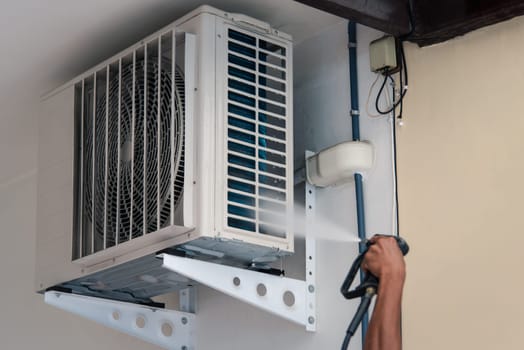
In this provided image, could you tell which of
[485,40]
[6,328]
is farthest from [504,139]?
[6,328]

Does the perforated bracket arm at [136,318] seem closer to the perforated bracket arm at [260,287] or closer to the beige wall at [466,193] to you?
the perforated bracket arm at [260,287]

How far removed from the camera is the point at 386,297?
1.98m

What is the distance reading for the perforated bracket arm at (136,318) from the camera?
119 inches

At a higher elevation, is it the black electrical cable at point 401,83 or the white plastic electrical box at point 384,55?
the white plastic electrical box at point 384,55

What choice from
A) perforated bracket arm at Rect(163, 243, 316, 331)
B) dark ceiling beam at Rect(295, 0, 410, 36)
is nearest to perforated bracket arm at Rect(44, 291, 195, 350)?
perforated bracket arm at Rect(163, 243, 316, 331)

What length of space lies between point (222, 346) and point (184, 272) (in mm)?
468

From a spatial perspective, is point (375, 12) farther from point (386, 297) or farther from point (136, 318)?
point (136, 318)

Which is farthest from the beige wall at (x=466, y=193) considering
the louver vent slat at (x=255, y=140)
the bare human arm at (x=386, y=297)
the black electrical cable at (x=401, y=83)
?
the bare human arm at (x=386, y=297)

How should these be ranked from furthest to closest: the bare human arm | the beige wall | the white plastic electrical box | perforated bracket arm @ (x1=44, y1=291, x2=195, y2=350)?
perforated bracket arm @ (x1=44, y1=291, x2=195, y2=350), the white plastic electrical box, the beige wall, the bare human arm

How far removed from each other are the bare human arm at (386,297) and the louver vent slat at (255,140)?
64 centimetres

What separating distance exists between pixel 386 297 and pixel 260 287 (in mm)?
865

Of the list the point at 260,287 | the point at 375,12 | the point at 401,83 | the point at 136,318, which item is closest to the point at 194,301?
the point at 136,318

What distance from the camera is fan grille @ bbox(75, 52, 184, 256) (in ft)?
8.80

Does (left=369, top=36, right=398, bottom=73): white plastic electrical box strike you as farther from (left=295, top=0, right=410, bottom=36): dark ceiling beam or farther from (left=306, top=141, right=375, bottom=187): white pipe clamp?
(left=306, top=141, right=375, bottom=187): white pipe clamp
